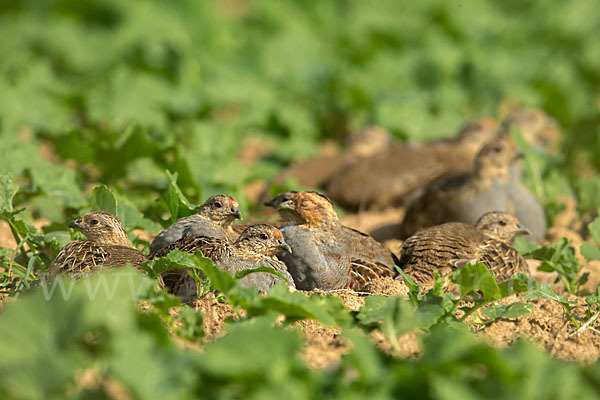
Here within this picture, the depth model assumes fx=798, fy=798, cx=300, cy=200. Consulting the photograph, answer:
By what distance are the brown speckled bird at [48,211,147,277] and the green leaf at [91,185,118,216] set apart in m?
0.21

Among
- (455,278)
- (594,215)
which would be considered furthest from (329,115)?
(455,278)

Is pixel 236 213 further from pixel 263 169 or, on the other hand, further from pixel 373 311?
pixel 263 169

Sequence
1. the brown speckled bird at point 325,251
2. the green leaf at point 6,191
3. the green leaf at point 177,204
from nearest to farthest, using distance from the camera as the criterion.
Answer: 1. the brown speckled bird at point 325,251
2. the green leaf at point 6,191
3. the green leaf at point 177,204

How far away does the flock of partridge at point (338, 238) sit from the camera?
4.30 meters

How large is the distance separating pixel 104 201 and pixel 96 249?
2.48 ft

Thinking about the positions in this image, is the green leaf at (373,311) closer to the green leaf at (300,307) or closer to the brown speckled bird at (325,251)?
the green leaf at (300,307)

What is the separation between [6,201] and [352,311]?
239 cm

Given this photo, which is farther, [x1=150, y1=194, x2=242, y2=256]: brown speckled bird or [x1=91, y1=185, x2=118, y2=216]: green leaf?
[x1=91, y1=185, x2=118, y2=216]: green leaf

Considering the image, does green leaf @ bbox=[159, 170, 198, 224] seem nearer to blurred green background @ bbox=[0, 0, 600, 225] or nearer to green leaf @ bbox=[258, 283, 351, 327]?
blurred green background @ bbox=[0, 0, 600, 225]

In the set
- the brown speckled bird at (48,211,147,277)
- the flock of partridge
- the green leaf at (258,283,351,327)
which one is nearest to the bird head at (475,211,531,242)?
the flock of partridge

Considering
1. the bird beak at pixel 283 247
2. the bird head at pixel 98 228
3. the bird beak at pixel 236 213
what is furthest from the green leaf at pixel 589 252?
the bird head at pixel 98 228

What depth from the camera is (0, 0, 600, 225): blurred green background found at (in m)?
6.76

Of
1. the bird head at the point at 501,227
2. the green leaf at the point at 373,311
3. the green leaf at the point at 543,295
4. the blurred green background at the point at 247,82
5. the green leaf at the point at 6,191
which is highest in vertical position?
the green leaf at the point at 373,311

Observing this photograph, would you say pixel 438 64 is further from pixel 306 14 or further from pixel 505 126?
pixel 306 14
